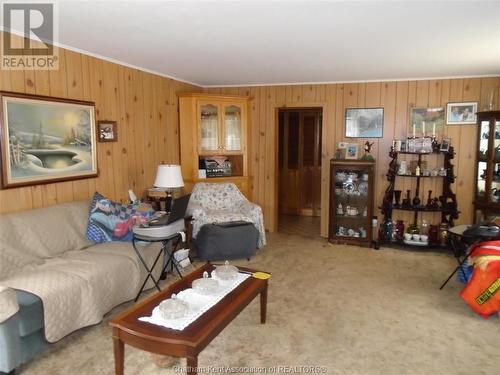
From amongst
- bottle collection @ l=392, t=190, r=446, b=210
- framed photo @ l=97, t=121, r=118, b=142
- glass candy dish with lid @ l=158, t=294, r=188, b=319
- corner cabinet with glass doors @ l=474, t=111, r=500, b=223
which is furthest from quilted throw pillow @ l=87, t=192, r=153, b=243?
corner cabinet with glass doors @ l=474, t=111, r=500, b=223

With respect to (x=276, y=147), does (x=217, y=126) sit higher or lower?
higher

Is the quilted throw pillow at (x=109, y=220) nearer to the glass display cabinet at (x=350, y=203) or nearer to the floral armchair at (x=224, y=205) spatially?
the floral armchair at (x=224, y=205)

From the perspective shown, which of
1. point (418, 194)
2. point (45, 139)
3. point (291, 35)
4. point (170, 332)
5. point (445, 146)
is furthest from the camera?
point (418, 194)

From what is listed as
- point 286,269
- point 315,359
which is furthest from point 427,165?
point 315,359

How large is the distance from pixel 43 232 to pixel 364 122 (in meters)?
4.15

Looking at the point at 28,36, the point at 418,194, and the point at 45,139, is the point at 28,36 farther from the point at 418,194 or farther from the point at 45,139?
the point at 418,194

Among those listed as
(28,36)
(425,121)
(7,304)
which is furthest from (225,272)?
(425,121)

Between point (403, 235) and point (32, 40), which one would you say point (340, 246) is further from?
point (32, 40)

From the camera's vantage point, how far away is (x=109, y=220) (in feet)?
11.4

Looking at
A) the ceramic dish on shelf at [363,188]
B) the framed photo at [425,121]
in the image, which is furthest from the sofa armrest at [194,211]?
the framed photo at [425,121]

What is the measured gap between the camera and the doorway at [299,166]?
22.4ft

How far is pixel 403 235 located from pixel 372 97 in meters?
1.94

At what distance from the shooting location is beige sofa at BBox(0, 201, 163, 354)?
2461 mm

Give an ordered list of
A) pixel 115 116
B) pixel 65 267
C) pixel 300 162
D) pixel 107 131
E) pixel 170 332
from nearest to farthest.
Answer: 1. pixel 170 332
2. pixel 65 267
3. pixel 107 131
4. pixel 115 116
5. pixel 300 162
